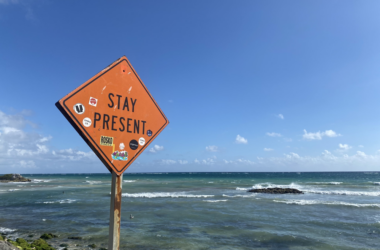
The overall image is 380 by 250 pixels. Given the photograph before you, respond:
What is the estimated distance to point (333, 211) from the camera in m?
18.1

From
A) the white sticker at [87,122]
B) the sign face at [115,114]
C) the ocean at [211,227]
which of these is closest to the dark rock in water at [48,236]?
the ocean at [211,227]

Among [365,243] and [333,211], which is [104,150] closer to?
[365,243]

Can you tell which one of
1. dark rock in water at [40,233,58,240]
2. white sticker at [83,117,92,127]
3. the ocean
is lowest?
the ocean

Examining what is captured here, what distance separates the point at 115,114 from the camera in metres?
1.88

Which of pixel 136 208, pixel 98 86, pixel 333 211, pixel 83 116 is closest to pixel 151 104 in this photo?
pixel 98 86

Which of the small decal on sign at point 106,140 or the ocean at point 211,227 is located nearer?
the small decal on sign at point 106,140

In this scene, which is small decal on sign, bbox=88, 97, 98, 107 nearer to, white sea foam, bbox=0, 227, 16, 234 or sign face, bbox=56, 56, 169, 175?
sign face, bbox=56, 56, 169, 175

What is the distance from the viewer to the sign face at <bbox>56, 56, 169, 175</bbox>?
66.9 inches

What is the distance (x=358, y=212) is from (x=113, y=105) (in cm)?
2208

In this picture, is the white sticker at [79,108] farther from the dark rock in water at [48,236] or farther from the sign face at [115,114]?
the dark rock in water at [48,236]

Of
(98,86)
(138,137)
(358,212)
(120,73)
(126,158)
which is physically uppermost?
(120,73)

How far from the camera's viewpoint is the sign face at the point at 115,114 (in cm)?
170

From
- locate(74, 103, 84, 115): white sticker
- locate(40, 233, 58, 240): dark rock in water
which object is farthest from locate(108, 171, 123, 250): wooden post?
locate(40, 233, 58, 240): dark rock in water

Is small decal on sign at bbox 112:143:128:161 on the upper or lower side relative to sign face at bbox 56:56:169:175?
lower
